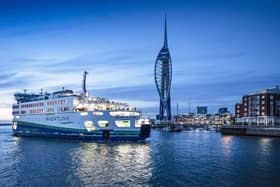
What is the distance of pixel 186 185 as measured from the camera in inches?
1043

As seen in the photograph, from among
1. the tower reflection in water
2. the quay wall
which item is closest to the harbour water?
the tower reflection in water

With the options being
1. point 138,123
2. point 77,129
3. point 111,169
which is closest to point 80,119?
point 77,129

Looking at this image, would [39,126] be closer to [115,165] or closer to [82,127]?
[82,127]

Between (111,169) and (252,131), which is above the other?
(111,169)

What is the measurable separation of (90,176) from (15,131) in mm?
68891

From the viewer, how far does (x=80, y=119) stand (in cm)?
6769

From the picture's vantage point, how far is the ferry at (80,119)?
64.6 metres

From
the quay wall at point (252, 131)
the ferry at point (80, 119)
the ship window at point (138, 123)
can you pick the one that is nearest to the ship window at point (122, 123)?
the ferry at point (80, 119)

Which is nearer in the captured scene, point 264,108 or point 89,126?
point 89,126

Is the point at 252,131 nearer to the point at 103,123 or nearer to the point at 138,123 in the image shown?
the point at 138,123

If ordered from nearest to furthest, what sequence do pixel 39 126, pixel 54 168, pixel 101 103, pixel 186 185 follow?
pixel 186 185, pixel 54 168, pixel 101 103, pixel 39 126

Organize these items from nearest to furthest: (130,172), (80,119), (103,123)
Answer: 1. (130,172)
2. (103,123)
3. (80,119)

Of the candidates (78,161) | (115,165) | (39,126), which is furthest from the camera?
(39,126)

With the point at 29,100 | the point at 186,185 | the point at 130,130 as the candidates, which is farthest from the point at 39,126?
the point at 186,185
